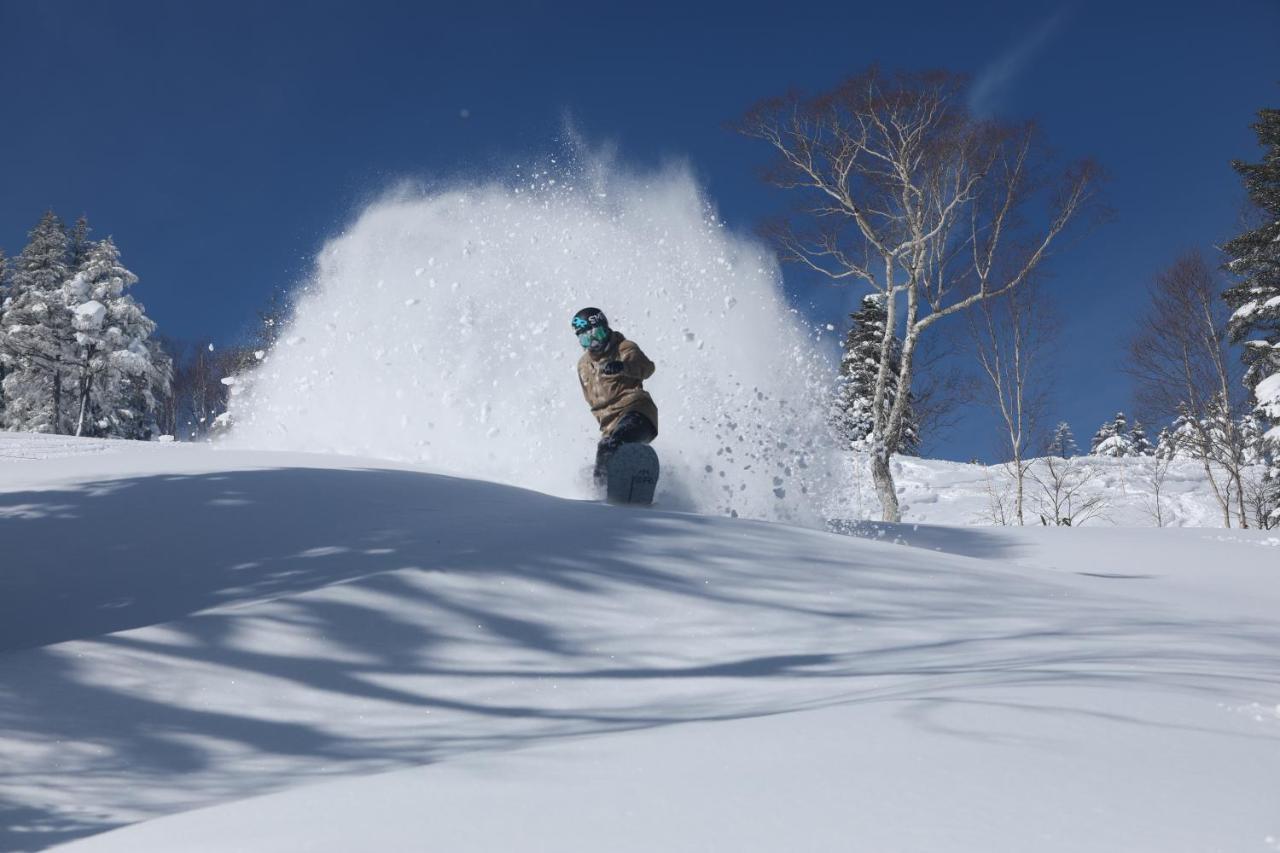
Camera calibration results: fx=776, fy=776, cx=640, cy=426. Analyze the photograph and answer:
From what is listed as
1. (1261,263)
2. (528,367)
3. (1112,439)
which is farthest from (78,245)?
(1112,439)

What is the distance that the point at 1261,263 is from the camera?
54.2 feet

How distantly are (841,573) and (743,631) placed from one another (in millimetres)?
1032

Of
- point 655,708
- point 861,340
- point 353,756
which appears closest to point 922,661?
point 655,708

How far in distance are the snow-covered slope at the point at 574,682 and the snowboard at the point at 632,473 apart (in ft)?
3.15

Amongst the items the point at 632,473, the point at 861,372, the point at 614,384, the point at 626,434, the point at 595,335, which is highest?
the point at 861,372

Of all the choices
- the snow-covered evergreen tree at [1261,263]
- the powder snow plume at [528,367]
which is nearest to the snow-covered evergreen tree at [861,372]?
the snow-covered evergreen tree at [1261,263]

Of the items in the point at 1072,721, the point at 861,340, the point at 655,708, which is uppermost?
the point at 861,340

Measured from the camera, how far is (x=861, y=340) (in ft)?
90.8

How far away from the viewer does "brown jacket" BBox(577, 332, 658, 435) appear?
23.0 feet

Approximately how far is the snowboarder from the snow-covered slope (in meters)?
1.18

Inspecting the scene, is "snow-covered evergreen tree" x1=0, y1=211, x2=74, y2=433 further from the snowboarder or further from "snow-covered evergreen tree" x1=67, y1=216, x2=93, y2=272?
the snowboarder

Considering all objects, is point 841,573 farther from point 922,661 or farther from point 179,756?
point 179,756

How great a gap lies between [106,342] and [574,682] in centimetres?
3136

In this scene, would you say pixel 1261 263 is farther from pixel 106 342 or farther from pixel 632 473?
pixel 106 342
